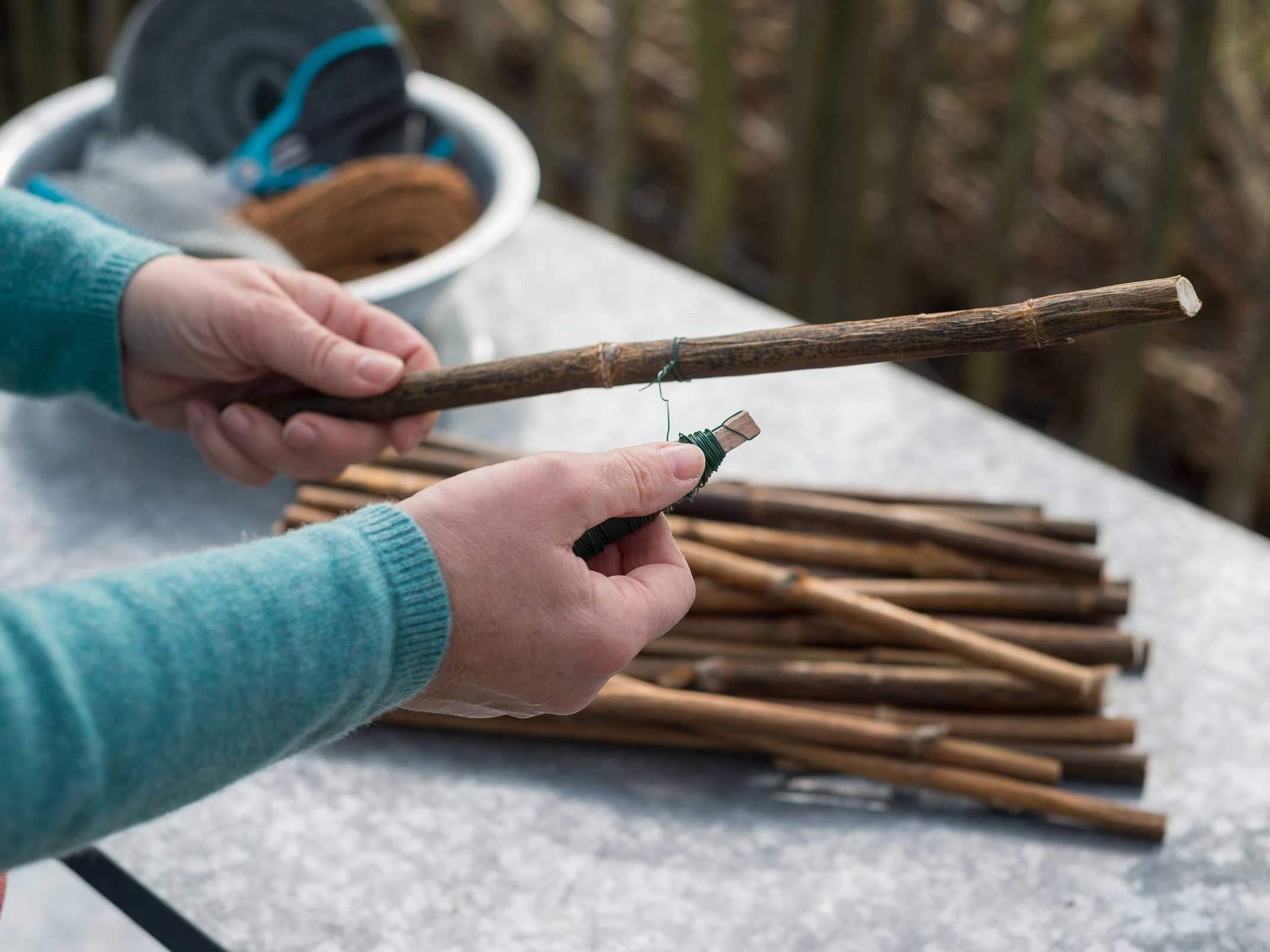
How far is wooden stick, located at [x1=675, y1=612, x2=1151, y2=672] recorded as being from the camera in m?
0.84

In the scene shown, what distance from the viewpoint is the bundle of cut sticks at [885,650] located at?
79cm

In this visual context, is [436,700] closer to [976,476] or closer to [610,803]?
[610,803]

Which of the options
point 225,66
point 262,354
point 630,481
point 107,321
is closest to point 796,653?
point 630,481

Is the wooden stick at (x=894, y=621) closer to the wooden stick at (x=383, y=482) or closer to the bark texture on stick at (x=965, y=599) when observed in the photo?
the bark texture on stick at (x=965, y=599)

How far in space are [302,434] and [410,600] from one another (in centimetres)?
31

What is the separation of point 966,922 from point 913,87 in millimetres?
1294

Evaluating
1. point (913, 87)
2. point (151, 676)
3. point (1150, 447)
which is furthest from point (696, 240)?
point (151, 676)

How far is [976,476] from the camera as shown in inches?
41.0

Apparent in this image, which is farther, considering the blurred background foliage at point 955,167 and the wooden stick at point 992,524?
the blurred background foliage at point 955,167

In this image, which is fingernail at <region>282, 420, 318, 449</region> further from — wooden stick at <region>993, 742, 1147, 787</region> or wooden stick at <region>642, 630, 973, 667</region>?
wooden stick at <region>993, 742, 1147, 787</region>

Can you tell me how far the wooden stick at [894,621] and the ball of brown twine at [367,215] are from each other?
43 cm

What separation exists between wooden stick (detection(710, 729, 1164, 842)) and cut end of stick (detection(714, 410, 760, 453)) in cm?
22

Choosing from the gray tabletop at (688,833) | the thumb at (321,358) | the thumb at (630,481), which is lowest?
the gray tabletop at (688,833)

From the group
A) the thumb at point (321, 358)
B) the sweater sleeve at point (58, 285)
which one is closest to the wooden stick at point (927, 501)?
the thumb at point (321, 358)
